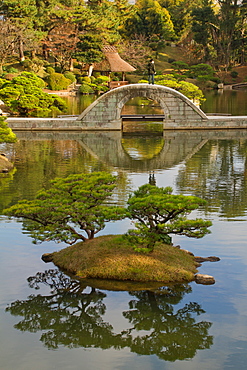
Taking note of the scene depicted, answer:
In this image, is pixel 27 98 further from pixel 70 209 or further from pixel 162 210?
pixel 162 210

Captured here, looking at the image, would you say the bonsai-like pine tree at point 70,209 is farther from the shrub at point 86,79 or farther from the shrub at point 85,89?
the shrub at point 86,79

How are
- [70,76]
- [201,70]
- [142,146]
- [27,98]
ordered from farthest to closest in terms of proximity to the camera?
1. [201,70]
2. [70,76]
3. [27,98]
4. [142,146]

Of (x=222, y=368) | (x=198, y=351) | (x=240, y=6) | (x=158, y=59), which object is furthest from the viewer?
(x=158, y=59)

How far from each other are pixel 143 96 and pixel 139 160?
33.4 ft

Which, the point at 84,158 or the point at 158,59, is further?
the point at 158,59

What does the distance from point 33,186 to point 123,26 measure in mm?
79419

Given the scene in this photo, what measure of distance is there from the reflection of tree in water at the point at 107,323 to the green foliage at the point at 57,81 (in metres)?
59.9

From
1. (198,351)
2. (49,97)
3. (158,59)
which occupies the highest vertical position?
(158,59)

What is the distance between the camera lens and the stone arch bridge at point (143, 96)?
123ft

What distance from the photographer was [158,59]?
96.1m

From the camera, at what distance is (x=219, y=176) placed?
2464 centimetres

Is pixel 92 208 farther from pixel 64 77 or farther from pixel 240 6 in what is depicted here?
pixel 240 6

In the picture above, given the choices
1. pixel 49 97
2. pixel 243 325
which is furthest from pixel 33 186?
pixel 49 97

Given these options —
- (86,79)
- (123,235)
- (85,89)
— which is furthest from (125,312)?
(86,79)
